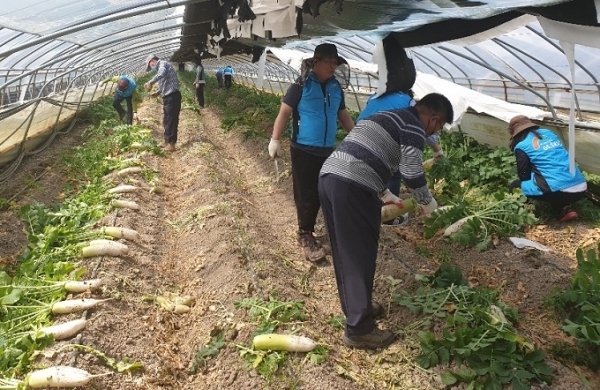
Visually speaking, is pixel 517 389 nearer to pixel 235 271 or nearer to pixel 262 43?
pixel 235 271

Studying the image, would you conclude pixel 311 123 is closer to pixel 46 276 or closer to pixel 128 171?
pixel 46 276

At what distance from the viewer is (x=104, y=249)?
4383 mm

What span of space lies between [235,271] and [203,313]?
489mm

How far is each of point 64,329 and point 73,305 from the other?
0.31 metres

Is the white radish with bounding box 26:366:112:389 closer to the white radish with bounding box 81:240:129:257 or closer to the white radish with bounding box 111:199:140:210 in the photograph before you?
the white radish with bounding box 81:240:129:257

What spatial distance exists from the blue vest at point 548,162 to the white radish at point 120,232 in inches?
162

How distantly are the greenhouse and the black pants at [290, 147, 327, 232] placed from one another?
1.0 inches

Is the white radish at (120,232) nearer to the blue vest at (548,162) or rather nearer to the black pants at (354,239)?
the black pants at (354,239)

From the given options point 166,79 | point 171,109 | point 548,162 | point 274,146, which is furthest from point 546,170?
point 166,79

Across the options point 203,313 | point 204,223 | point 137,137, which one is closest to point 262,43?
point 137,137

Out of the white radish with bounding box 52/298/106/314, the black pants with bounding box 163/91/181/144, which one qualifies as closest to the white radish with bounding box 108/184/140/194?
the white radish with bounding box 52/298/106/314

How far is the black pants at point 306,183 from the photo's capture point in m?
4.43

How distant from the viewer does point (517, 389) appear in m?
2.54

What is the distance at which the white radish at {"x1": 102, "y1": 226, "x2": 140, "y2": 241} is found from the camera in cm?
478
